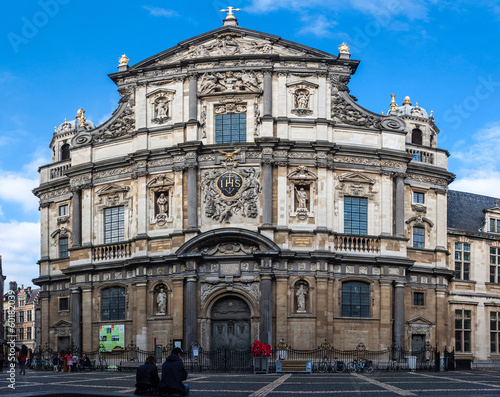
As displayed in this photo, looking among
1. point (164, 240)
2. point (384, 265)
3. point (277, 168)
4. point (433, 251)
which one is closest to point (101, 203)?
point (164, 240)

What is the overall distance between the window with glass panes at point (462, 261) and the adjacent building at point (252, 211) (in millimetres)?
1379

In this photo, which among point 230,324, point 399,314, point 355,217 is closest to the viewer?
point 230,324

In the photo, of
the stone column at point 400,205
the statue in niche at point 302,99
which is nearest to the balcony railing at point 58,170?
the statue in niche at point 302,99

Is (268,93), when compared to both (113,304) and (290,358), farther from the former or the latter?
(113,304)

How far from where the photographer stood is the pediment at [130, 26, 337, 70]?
4338cm

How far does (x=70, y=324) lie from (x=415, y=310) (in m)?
20.3

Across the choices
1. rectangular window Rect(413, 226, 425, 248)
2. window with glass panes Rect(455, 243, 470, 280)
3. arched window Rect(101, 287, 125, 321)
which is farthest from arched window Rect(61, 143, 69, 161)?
window with glass panes Rect(455, 243, 470, 280)

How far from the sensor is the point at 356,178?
4231 cm

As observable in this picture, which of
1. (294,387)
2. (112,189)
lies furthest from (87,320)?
(294,387)

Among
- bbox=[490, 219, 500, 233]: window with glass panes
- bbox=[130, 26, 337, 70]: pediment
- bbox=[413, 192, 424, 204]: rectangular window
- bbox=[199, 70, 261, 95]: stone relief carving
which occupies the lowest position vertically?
bbox=[490, 219, 500, 233]: window with glass panes

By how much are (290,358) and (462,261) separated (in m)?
14.4

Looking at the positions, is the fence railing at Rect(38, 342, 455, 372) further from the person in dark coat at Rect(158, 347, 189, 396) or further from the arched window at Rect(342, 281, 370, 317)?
the person in dark coat at Rect(158, 347, 189, 396)

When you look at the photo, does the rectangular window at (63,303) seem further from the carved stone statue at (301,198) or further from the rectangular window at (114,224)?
the carved stone statue at (301,198)

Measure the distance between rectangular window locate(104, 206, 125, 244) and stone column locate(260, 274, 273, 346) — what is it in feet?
31.1
